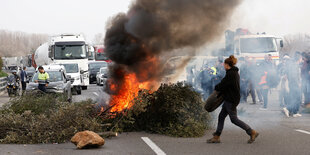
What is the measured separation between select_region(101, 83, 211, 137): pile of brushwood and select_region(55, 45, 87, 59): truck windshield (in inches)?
768

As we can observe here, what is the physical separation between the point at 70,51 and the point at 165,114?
66.7 feet

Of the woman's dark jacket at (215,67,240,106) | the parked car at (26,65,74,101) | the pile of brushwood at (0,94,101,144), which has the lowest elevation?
the pile of brushwood at (0,94,101,144)

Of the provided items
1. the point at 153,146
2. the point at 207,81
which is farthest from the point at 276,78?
the point at 153,146

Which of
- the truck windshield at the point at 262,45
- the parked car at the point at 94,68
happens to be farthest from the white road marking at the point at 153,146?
the parked car at the point at 94,68

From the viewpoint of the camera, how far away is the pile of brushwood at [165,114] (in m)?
10.6

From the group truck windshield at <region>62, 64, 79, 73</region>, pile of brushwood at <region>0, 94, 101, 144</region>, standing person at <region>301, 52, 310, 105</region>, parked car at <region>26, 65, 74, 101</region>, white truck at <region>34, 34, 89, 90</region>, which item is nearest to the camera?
pile of brushwood at <region>0, 94, 101, 144</region>

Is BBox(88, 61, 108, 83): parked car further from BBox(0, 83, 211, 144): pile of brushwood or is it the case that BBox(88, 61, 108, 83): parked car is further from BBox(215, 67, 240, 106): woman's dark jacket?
BBox(215, 67, 240, 106): woman's dark jacket

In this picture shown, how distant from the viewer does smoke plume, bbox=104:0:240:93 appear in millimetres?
12102

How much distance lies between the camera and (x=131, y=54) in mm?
12023

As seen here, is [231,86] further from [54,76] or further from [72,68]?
[72,68]

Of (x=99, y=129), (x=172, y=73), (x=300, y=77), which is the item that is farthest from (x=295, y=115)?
(x=99, y=129)

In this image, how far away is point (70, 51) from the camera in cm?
3014

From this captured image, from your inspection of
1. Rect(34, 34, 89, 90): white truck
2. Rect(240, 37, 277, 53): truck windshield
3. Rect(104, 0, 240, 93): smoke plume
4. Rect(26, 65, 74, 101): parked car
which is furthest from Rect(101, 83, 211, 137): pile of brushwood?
Rect(34, 34, 89, 90): white truck

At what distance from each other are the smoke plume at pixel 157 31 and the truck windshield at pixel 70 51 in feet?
57.3
